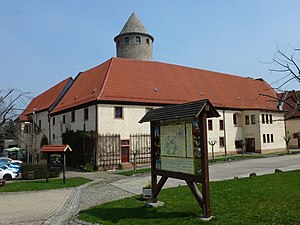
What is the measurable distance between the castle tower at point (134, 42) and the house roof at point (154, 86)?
7278mm

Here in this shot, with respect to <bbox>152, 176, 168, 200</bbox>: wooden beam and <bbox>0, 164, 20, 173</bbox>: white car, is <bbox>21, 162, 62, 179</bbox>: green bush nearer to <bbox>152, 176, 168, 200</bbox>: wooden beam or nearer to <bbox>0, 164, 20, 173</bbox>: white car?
<bbox>0, 164, 20, 173</bbox>: white car

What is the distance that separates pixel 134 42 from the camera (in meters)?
45.4

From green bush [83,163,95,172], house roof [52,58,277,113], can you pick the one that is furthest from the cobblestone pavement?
house roof [52,58,277,113]

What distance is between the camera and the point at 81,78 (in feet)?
128

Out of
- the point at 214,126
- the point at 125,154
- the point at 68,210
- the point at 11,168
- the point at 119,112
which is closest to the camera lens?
the point at 68,210

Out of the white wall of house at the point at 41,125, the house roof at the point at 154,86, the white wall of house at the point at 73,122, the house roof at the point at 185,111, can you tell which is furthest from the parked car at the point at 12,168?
the house roof at the point at 185,111

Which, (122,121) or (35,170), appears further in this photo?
(122,121)

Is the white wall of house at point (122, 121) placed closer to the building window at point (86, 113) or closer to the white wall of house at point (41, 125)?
the building window at point (86, 113)

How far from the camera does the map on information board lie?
364 inches

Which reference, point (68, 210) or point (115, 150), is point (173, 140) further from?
point (115, 150)

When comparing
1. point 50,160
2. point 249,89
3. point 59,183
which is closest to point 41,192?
point 59,183

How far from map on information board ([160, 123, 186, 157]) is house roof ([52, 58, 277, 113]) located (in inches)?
732

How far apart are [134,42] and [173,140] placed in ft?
123

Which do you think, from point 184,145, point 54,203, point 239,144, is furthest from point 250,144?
point 184,145
